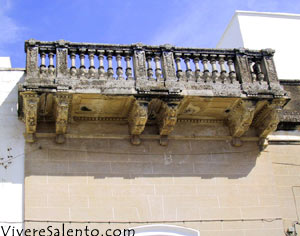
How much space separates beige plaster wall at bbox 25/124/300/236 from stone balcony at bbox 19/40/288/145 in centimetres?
37

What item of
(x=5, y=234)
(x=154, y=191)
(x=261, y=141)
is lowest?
(x=5, y=234)

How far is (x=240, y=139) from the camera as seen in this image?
11555 millimetres

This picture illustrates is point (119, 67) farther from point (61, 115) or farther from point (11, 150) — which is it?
point (11, 150)

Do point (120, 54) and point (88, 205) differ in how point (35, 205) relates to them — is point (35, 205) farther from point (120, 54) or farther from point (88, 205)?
point (120, 54)

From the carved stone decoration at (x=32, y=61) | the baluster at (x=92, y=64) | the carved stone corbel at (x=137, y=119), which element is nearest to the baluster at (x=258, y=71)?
the carved stone corbel at (x=137, y=119)

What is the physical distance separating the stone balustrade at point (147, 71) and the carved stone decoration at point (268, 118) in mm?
313

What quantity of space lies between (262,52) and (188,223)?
151 inches

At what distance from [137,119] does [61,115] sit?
1390mm

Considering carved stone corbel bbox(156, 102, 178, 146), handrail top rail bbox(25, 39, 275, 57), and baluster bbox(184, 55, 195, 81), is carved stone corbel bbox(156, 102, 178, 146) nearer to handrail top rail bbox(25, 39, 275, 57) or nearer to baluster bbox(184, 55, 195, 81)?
baluster bbox(184, 55, 195, 81)

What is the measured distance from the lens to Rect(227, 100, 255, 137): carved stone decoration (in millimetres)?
11070

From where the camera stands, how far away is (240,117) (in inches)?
443

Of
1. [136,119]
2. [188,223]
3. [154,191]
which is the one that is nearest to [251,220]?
[188,223]

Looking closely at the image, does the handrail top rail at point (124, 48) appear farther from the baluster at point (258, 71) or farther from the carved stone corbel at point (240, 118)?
the carved stone corbel at point (240, 118)

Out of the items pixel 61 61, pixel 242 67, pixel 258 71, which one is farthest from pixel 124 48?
pixel 258 71
